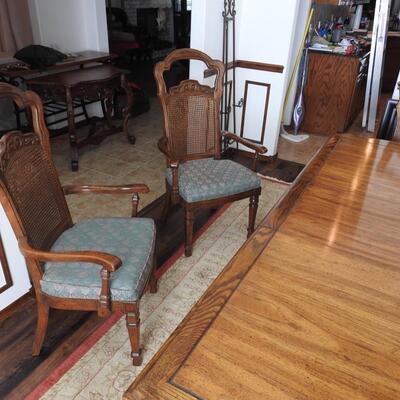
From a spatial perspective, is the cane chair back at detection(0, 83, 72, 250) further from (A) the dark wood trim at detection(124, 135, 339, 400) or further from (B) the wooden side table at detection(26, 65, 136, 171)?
A: (B) the wooden side table at detection(26, 65, 136, 171)

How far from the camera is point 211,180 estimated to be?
2107 mm

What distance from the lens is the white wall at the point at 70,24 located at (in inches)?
143

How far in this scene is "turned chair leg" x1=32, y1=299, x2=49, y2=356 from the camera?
1447 mm

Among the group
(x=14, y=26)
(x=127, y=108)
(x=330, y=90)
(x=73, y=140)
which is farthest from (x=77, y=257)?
(x=330, y=90)

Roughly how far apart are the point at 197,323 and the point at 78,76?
115 inches

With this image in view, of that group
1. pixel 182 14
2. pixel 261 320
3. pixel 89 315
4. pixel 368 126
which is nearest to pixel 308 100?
pixel 368 126

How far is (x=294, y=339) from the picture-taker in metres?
0.84

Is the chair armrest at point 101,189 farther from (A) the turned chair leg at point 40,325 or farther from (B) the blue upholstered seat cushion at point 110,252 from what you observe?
(A) the turned chair leg at point 40,325

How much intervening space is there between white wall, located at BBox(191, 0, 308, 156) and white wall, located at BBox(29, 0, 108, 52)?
5.47 ft

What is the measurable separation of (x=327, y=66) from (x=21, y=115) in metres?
3.20

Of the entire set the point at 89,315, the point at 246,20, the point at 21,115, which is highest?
the point at 246,20

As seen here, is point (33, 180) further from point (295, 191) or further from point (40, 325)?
point (295, 191)

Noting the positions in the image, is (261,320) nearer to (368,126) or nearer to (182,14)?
(368,126)

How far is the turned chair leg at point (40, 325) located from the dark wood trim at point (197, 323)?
2.60ft
